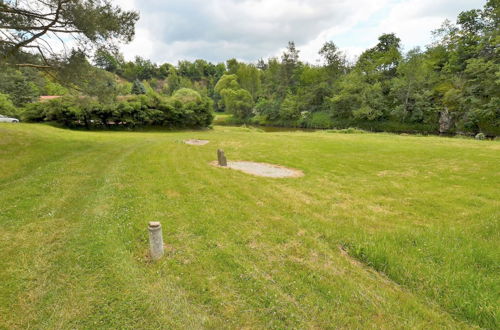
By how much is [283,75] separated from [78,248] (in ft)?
209

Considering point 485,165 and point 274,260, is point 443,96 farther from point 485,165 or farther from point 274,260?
point 274,260

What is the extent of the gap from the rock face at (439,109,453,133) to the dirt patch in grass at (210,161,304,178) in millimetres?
34924

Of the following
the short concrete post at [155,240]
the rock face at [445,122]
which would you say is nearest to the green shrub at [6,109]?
the short concrete post at [155,240]

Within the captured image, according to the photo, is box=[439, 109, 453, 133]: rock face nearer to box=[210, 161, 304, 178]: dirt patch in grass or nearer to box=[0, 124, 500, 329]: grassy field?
box=[0, 124, 500, 329]: grassy field

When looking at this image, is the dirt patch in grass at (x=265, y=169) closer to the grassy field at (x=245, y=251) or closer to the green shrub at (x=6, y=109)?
the grassy field at (x=245, y=251)

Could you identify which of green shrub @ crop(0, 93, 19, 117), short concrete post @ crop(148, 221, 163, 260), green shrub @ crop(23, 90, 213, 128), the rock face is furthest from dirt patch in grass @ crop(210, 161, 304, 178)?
the rock face

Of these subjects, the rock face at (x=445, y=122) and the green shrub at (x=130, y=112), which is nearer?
the green shrub at (x=130, y=112)

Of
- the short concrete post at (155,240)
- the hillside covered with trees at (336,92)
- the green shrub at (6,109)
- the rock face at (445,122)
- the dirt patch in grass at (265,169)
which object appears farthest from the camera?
the rock face at (445,122)

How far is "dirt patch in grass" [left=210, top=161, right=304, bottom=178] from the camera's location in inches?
383

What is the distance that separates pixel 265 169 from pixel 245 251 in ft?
21.5

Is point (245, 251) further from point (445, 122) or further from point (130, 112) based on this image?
point (445, 122)

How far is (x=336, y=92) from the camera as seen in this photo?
50344 millimetres

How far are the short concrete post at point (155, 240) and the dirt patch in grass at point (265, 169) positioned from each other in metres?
→ 5.94

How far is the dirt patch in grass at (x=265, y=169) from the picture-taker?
31.9 feet
